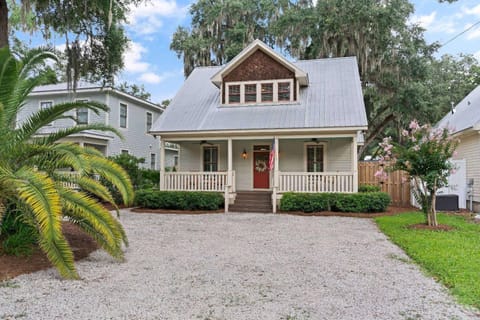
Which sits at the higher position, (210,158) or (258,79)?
(258,79)

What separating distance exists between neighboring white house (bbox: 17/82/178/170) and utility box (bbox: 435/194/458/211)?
12.6 metres

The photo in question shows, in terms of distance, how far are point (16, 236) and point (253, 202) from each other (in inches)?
333

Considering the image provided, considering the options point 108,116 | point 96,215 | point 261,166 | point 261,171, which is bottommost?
point 96,215

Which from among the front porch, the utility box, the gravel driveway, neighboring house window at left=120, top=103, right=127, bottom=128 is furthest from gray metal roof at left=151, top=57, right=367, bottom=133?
the gravel driveway

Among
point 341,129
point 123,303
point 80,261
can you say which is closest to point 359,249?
point 123,303

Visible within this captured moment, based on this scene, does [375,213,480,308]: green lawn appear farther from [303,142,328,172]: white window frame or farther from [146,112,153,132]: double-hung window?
[146,112,153,132]: double-hung window

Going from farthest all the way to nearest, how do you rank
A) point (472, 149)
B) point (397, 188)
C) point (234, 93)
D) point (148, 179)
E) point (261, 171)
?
point (148, 179) → point (261, 171) → point (234, 93) → point (397, 188) → point (472, 149)

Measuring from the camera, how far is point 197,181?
42.8 ft

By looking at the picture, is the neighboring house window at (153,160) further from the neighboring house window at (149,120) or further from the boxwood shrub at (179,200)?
the boxwood shrub at (179,200)

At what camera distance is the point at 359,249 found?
655cm

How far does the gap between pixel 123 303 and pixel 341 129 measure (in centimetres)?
933

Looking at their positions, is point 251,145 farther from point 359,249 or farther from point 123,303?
point 123,303

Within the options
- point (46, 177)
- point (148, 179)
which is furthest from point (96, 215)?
point (148, 179)

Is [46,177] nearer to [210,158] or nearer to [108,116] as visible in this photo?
[210,158]
